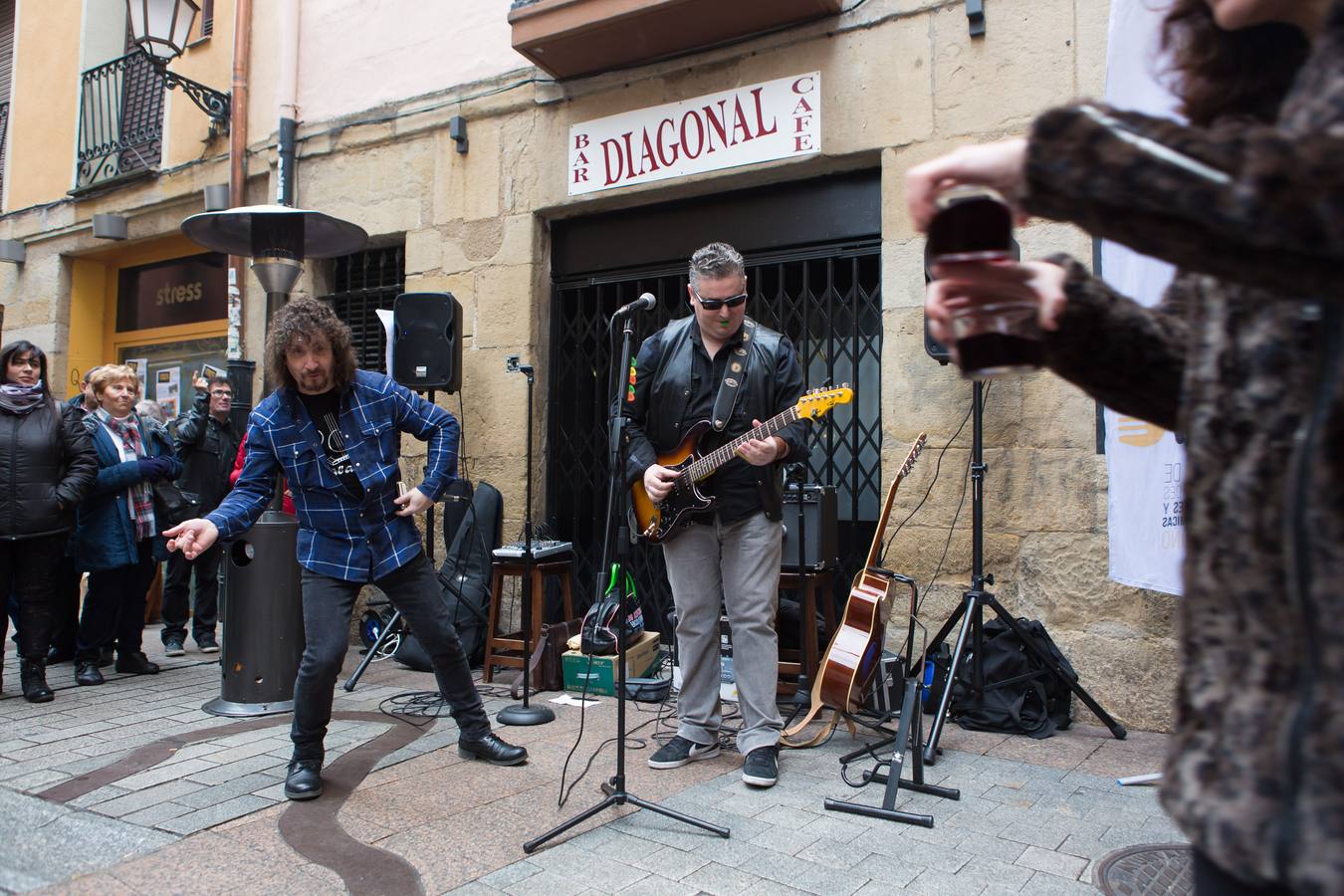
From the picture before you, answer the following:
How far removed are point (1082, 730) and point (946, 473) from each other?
141 centimetres

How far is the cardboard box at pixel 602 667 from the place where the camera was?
5203 mm

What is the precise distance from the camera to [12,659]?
256 inches

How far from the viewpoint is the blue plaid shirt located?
3.68 metres

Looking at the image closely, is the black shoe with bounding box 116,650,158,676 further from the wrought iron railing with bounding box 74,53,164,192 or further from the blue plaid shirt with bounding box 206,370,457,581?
the wrought iron railing with bounding box 74,53,164,192

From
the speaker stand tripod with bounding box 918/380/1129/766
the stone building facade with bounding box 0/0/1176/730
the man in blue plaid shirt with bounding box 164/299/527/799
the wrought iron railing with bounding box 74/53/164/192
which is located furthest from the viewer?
the wrought iron railing with bounding box 74/53/164/192

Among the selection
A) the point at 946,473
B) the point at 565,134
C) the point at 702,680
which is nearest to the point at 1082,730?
the point at 946,473

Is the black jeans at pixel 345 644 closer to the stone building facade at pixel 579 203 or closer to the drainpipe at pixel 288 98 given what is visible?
the stone building facade at pixel 579 203

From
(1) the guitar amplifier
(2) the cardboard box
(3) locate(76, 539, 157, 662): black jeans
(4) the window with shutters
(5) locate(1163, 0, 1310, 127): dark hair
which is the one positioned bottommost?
(2) the cardboard box

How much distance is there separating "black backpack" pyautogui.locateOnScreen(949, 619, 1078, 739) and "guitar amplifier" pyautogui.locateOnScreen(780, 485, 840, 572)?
2.82ft

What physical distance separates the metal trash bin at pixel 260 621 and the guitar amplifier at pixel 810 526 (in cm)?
260

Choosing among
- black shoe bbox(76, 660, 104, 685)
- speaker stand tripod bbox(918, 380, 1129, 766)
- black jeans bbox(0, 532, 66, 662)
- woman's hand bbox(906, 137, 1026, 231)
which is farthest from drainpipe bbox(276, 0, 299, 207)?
woman's hand bbox(906, 137, 1026, 231)

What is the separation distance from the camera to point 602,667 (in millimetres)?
5199

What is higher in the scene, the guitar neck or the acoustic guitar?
the guitar neck

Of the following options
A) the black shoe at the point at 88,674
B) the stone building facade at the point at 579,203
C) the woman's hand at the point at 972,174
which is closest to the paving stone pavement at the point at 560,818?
the stone building facade at the point at 579,203
